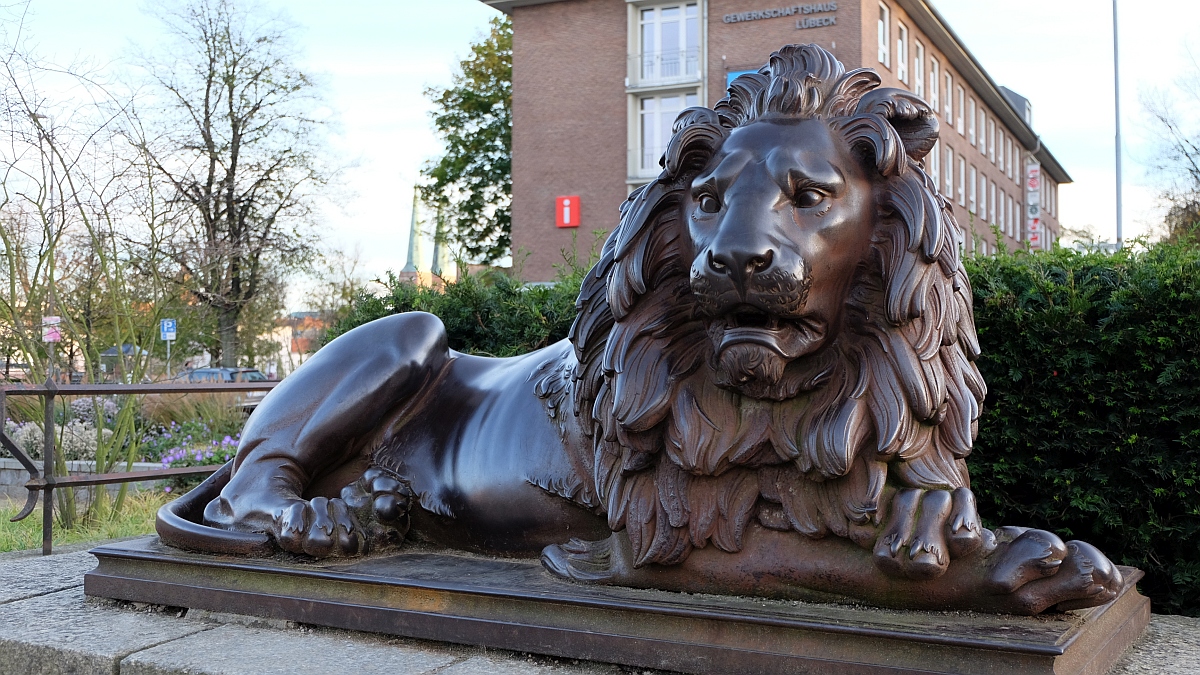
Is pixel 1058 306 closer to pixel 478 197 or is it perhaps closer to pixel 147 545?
pixel 147 545

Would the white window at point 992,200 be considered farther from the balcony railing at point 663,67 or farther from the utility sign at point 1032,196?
the balcony railing at point 663,67

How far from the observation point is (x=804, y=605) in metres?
2.10

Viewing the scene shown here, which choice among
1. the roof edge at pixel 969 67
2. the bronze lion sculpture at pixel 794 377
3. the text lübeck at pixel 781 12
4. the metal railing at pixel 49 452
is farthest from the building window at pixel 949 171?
the bronze lion sculpture at pixel 794 377

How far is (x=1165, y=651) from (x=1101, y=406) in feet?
3.36

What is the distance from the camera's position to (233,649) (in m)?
2.35

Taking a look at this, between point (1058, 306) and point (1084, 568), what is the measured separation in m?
1.44

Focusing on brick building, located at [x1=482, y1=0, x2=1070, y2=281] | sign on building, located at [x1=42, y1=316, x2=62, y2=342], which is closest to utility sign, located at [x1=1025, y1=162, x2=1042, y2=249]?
brick building, located at [x1=482, y1=0, x2=1070, y2=281]

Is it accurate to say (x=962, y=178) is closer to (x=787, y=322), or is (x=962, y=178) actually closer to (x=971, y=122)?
(x=971, y=122)

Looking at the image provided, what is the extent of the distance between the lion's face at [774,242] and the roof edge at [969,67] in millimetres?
31620

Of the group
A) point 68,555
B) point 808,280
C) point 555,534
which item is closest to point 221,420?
point 68,555

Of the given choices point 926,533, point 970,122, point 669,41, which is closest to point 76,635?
point 926,533

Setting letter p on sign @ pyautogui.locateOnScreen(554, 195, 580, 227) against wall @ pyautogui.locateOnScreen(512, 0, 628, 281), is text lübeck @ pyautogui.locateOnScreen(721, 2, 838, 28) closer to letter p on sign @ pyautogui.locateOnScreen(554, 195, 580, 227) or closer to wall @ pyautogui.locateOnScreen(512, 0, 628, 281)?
wall @ pyautogui.locateOnScreen(512, 0, 628, 281)

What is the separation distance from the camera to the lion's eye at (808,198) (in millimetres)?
2016

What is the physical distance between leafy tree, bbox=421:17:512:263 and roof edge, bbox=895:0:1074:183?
13767 millimetres
